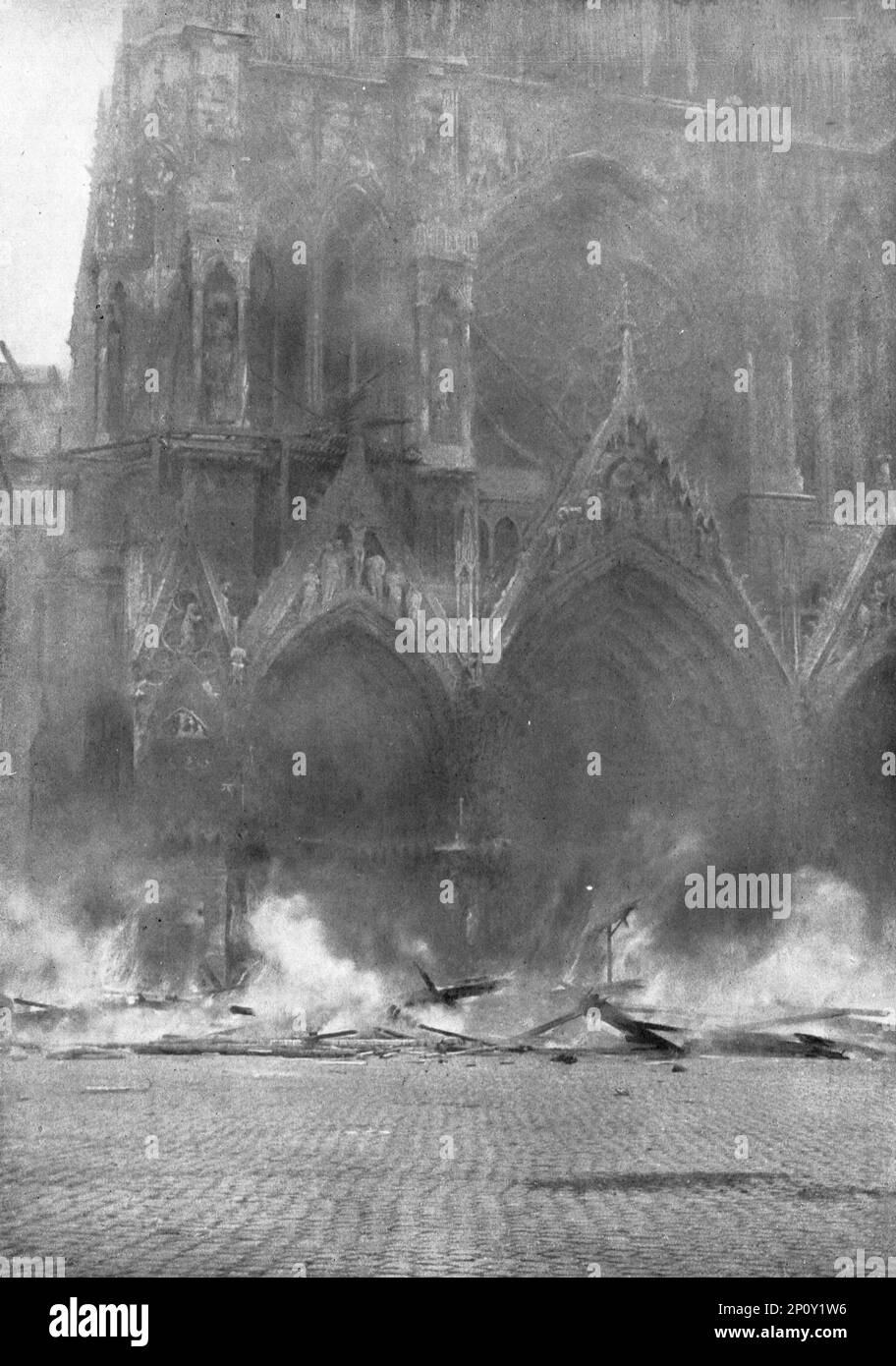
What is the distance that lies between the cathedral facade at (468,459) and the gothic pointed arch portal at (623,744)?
1.7 inches

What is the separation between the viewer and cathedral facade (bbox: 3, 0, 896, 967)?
19.2 m

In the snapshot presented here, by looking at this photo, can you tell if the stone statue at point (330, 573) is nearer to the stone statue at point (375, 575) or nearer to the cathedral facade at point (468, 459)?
the cathedral facade at point (468, 459)

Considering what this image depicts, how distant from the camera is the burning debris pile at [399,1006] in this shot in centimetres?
1770

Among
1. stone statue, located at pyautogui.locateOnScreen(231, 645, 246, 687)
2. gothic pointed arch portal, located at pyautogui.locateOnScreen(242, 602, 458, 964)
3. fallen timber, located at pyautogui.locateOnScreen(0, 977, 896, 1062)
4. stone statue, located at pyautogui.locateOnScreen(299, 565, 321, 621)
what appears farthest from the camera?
stone statue, located at pyautogui.locateOnScreen(299, 565, 321, 621)

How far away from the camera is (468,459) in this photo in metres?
20.6

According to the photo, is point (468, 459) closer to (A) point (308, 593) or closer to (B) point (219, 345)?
(A) point (308, 593)

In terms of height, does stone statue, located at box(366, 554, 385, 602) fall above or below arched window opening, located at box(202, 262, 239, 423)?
below

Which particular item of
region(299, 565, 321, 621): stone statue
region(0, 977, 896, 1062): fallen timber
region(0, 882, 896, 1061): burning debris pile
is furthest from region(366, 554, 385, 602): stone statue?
region(0, 977, 896, 1062): fallen timber

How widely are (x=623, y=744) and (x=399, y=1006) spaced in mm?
3751

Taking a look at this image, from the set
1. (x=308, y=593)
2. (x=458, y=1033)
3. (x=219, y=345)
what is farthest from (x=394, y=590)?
(x=458, y=1033)

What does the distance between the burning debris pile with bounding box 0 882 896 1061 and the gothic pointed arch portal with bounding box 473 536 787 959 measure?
643mm

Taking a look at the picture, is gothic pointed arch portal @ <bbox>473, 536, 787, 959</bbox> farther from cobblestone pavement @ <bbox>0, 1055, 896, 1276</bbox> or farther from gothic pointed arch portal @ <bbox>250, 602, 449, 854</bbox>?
cobblestone pavement @ <bbox>0, 1055, 896, 1276</bbox>

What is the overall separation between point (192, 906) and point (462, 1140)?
4.88m
